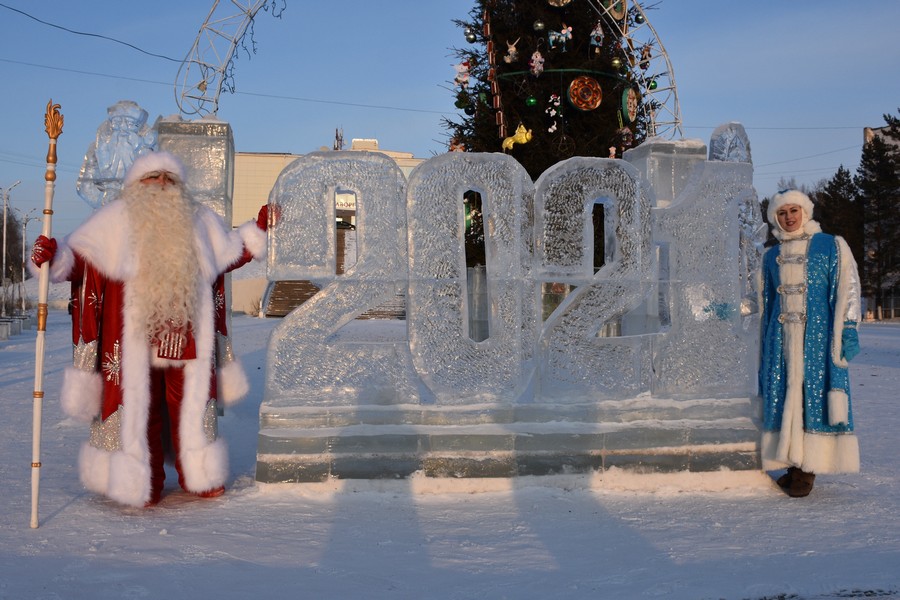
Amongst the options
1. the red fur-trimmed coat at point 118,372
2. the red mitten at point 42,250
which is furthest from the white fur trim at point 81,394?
the red mitten at point 42,250

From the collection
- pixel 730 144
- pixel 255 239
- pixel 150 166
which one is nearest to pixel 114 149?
pixel 150 166

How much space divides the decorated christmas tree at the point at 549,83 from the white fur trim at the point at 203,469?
698cm

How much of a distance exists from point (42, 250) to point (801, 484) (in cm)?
446

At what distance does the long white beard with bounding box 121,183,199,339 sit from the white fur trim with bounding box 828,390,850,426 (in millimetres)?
3725

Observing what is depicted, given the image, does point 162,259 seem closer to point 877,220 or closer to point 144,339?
point 144,339

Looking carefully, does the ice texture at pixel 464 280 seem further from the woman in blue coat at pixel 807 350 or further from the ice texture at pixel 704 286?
the woman in blue coat at pixel 807 350

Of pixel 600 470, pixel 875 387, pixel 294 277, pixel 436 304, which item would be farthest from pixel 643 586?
pixel 875 387

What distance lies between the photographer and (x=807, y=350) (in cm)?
488

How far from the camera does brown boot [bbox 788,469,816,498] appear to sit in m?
4.81

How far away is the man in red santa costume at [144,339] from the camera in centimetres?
454

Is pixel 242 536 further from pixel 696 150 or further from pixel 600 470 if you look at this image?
pixel 696 150

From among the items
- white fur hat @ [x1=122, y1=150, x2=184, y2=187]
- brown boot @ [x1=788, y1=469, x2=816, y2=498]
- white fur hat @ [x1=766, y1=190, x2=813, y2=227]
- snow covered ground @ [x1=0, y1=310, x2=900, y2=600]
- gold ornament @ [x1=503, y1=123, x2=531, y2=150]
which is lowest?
snow covered ground @ [x1=0, y1=310, x2=900, y2=600]

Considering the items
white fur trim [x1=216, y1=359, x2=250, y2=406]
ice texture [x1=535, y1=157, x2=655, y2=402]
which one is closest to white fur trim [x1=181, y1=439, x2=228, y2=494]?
white fur trim [x1=216, y1=359, x2=250, y2=406]

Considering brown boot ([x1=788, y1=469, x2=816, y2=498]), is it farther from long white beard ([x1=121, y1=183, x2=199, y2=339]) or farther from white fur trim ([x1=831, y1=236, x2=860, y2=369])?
long white beard ([x1=121, y1=183, x2=199, y2=339])
